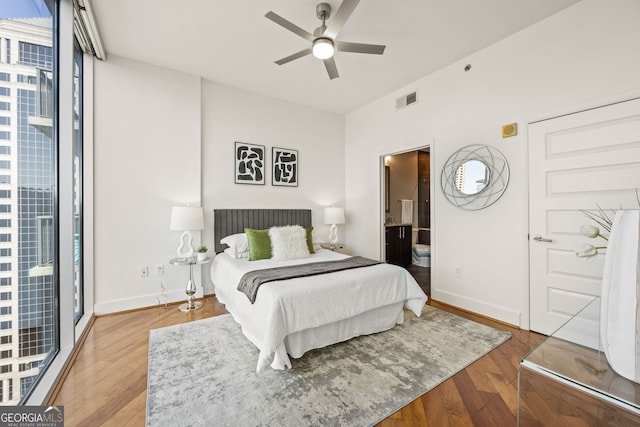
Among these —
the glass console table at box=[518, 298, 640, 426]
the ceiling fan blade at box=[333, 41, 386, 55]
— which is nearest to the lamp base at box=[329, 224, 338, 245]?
the ceiling fan blade at box=[333, 41, 386, 55]

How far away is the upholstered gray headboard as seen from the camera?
3.87m

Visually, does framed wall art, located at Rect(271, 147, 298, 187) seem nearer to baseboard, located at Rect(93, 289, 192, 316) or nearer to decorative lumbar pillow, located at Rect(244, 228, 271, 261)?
decorative lumbar pillow, located at Rect(244, 228, 271, 261)

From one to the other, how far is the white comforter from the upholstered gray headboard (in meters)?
0.97

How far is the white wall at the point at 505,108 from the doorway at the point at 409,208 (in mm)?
1652

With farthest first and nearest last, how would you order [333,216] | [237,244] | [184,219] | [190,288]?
[333,216] → [237,244] → [190,288] → [184,219]

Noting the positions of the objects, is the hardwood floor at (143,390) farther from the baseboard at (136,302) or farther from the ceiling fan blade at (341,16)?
the ceiling fan blade at (341,16)

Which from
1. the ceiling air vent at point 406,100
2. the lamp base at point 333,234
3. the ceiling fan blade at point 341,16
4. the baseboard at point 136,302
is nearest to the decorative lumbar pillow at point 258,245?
the baseboard at point 136,302

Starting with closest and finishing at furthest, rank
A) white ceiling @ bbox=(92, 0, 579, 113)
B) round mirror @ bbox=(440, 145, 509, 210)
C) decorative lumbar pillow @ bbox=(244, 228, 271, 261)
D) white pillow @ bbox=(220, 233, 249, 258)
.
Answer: white ceiling @ bbox=(92, 0, 579, 113) < round mirror @ bbox=(440, 145, 509, 210) < decorative lumbar pillow @ bbox=(244, 228, 271, 261) < white pillow @ bbox=(220, 233, 249, 258)

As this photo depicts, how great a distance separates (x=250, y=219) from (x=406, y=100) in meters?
2.95

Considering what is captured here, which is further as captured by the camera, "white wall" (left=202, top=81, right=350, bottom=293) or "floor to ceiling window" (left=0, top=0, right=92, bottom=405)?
"white wall" (left=202, top=81, right=350, bottom=293)

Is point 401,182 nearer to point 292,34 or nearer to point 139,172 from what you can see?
point 292,34

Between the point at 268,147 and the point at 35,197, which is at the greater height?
the point at 268,147

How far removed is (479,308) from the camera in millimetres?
3154

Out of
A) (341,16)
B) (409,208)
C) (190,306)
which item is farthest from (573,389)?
(409,208)
